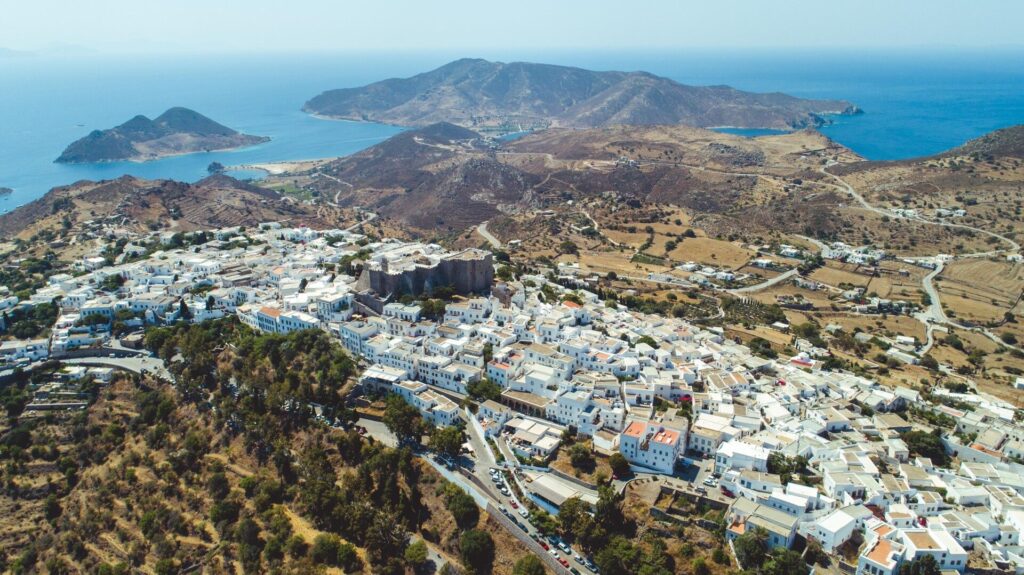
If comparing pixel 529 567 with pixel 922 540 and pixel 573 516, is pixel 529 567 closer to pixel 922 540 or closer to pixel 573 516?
pixel 573 516

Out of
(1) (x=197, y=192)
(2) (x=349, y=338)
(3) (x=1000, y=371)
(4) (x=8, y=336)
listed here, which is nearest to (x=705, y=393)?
(2) (x=349, y=338)

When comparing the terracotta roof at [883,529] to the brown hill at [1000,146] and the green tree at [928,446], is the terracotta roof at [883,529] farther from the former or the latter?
the brown hill at [1000,146]

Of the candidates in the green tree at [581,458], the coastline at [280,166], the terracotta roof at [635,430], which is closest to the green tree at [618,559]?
the green tree at [581,458]

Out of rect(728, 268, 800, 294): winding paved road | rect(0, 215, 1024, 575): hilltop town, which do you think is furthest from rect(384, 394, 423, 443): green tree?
rect(728, 268, 800, 294): winding paved road

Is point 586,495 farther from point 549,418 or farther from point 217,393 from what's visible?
point 217,393

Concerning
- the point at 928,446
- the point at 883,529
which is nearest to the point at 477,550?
the point at 883,529

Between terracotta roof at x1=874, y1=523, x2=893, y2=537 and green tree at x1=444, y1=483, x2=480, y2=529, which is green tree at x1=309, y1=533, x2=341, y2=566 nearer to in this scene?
green tree at x1=444, y1=483, x2=480, y2=529

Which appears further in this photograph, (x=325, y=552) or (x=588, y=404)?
(x=588, y=404)
